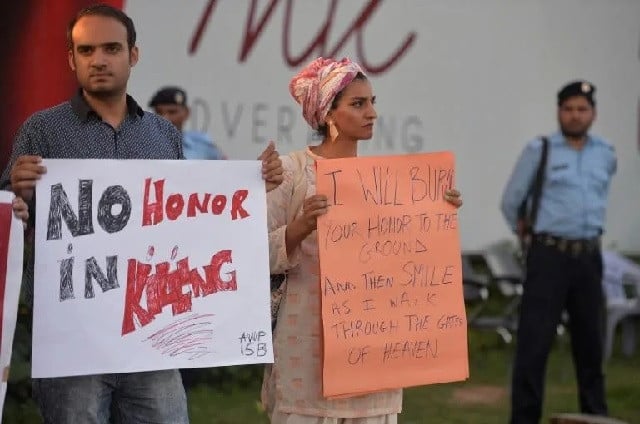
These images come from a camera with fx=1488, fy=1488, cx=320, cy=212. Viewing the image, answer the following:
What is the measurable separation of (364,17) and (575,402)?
302 cm

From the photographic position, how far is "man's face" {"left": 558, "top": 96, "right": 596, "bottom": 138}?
24.9 ft

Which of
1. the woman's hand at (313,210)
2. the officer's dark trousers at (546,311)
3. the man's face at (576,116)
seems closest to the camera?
the woman's hand at (313,210)

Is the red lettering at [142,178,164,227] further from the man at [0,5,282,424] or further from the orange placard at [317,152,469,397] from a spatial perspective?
the orange placard at [317,152,469,397]

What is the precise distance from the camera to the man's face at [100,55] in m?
4.15

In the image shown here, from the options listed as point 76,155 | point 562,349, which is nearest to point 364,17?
point 562,349

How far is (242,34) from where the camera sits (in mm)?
9430

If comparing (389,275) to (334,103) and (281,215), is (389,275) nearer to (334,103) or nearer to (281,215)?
(281,215)

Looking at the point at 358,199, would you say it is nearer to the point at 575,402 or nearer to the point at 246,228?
the point at 246,228

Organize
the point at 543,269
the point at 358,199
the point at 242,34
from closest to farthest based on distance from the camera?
the point at 358,199, the point at 543,269, the point at 242,34

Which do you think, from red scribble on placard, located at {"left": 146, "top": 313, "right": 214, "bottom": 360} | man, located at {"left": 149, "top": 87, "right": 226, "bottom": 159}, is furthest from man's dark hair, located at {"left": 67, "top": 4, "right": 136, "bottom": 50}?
man, located at {"left": 149, "top": 87, "right": 226, "bottom": 159}

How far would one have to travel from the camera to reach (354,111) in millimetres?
4645

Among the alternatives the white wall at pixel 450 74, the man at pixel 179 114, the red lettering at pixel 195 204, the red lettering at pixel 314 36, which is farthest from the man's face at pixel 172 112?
the red lettering at pixel 195 204

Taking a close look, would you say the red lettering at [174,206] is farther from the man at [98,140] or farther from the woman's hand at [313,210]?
the woman's hand at [313,210]

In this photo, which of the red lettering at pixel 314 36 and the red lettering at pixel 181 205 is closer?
the red lettering at pixel 181 205
